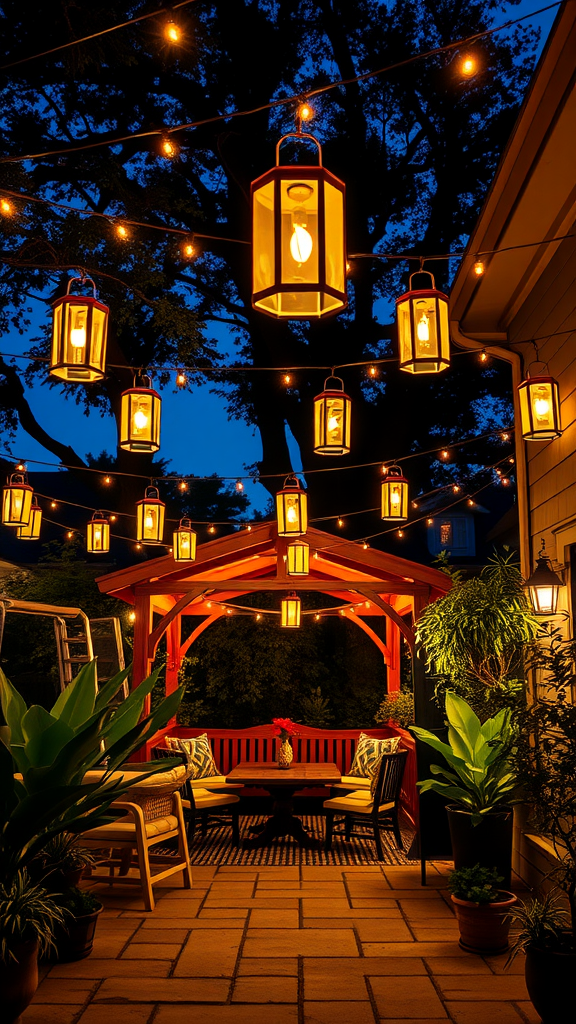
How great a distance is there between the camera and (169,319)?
10.5 metres

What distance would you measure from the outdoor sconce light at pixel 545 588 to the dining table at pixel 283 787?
339 cm

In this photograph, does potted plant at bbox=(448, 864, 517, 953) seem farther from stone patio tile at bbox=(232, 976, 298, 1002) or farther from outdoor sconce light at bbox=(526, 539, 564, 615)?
outdoor sconce light at bbox=(526, 539, 564, 615)

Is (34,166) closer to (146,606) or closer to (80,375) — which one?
(146,606)

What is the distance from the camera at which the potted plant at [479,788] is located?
479cm

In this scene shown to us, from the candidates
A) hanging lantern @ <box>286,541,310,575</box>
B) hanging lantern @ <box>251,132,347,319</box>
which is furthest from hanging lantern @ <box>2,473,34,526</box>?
hanging lantern @ <box>251,132,347,319</box>

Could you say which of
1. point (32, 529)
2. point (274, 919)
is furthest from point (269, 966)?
point (32, 529)

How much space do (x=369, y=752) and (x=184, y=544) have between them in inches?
111

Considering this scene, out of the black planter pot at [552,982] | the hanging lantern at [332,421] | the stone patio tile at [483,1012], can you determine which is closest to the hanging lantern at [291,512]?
the hanging lantern at [332,421]

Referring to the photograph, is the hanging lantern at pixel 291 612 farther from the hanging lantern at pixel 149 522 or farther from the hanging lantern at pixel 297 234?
the hanging lantern at pixel 297 234

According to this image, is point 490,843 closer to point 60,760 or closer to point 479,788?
point 479,788

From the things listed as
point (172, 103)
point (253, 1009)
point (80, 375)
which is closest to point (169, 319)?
point (172, 103)

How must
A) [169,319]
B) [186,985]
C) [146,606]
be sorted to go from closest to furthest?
[186,985], [146,606], [169,319]

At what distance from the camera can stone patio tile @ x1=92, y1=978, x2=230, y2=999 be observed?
362cm

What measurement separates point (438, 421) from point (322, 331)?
260cm
